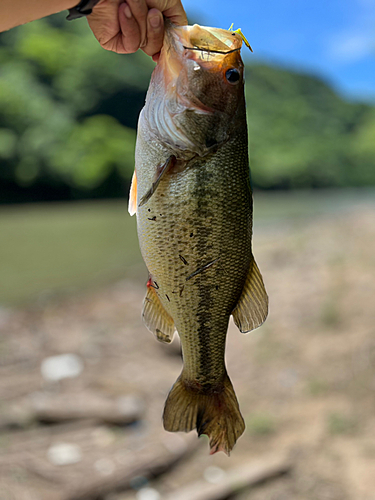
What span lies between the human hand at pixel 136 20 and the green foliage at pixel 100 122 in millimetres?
37595

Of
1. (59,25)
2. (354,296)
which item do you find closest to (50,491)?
(354,296)

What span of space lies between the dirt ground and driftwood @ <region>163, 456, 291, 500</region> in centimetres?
3

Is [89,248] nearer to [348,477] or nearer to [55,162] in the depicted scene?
[348,477]

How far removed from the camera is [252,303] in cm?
176

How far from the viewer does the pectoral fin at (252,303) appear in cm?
174

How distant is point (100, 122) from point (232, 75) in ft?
166

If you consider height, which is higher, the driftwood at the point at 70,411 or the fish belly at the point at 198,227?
the driftwood at the point at 70,411

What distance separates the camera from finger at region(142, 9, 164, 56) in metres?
1.63

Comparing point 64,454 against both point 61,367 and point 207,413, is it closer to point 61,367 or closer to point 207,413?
point 61,367

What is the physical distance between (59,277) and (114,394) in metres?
6.72

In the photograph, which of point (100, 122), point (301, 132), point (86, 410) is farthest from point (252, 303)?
point (301, 132)

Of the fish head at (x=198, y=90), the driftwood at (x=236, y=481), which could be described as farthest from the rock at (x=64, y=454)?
the fish head at (x=198, y=90)

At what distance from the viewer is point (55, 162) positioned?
135ft

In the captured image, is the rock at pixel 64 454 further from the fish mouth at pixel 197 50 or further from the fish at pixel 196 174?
the fish mouth at pixel 197 50
